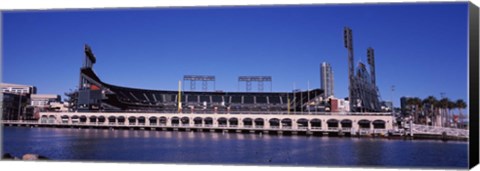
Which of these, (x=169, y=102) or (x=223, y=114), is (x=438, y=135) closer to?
(x=223, y=114)

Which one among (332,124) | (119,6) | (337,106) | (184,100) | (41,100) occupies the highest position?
(119,6)

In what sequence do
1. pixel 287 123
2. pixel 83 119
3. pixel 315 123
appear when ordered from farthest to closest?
pixel 83 119, pixel 287 123, pixel 315 123

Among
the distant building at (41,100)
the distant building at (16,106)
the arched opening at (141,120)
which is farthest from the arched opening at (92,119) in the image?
the distant building at (16,106)

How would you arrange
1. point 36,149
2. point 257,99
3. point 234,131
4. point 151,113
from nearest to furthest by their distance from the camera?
point 36,149, point 234,131, point 151,113, point 257,99

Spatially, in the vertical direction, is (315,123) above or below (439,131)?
above

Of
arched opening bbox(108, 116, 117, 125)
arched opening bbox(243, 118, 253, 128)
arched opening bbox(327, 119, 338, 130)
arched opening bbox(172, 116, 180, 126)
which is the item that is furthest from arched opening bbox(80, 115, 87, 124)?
arched opening bbox(327, 119, 338, 130)

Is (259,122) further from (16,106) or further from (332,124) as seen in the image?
(16,106)

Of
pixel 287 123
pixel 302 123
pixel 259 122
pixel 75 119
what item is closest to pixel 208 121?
pixel 259 122

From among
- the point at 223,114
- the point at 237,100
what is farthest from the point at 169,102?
the point at 223,114

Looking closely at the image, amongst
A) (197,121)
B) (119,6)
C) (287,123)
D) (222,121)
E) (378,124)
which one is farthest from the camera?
(197,121)
